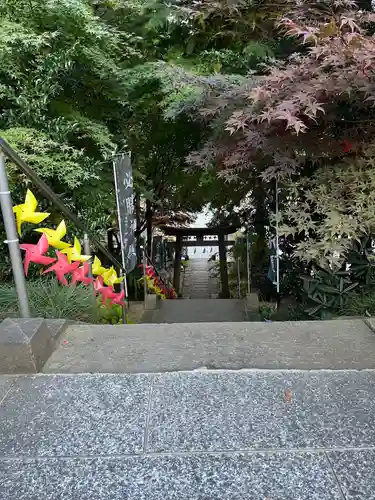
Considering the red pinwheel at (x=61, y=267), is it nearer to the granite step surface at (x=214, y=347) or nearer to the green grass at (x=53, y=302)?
the green grass at (x=53, y=302)

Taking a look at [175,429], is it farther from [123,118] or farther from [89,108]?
[123,118]

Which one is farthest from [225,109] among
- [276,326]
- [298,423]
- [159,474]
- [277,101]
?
[159,474]

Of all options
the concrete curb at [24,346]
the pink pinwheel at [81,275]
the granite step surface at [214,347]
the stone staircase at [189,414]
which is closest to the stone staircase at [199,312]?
the pink pinwheel at [81,275]

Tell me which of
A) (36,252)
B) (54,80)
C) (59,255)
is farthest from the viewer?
(54,80)

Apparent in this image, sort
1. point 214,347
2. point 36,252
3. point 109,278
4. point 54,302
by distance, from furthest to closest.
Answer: point 109,278 < point 54,302 < point 36,252 < point 214,347

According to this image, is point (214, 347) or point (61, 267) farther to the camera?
point (61, 267)

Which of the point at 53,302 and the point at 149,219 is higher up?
the point at 53,302

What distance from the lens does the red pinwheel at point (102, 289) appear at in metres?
4.21

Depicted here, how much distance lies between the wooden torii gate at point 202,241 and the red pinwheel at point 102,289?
20.9 feet

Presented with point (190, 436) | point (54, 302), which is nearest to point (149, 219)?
point (54, 302)

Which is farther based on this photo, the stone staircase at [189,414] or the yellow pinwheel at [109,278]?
the yellow pinwheel at [109,278]

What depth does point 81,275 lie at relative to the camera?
3.66 metres

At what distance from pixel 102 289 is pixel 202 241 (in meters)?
9.83

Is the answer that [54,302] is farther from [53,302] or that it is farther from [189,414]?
[189,414]
